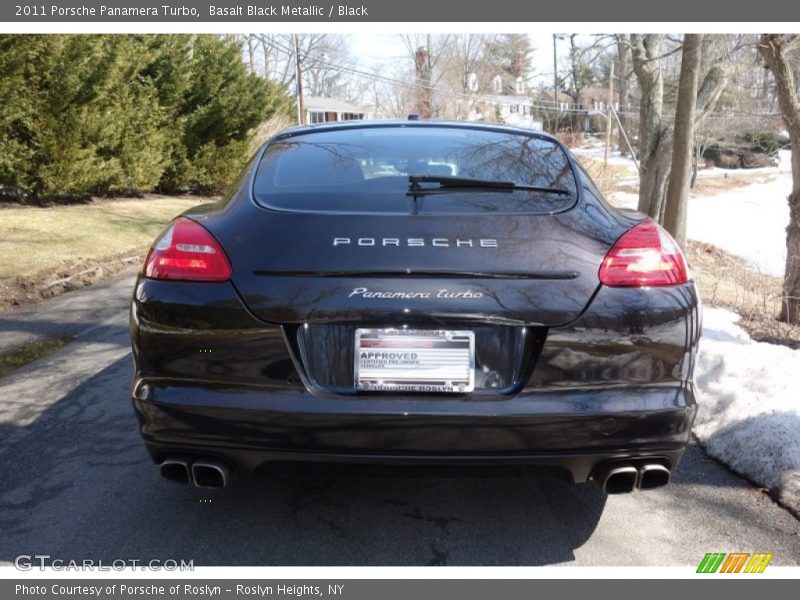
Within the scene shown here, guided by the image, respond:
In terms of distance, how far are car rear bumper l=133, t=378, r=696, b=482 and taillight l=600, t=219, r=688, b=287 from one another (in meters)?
0.39

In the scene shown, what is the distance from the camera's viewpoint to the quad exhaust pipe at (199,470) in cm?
251

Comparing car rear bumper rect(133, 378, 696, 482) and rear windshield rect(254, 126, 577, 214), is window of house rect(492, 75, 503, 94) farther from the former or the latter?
car rear bumper rect(133, 378, 696, 482)

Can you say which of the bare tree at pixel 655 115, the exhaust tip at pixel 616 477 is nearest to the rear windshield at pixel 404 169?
the exhaust tip at pixel 616 477

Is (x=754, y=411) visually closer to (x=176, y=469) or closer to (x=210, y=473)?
(x=210, y=473)

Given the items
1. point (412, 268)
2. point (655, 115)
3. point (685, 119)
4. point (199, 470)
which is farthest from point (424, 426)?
point (655, 115)

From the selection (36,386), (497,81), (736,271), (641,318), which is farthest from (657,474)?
(497,81)

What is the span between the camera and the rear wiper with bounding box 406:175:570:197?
9.02ft

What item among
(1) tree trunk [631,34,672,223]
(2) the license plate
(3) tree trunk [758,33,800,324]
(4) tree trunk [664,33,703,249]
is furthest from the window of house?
(2) the license plate

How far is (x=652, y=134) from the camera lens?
1469 centimetres

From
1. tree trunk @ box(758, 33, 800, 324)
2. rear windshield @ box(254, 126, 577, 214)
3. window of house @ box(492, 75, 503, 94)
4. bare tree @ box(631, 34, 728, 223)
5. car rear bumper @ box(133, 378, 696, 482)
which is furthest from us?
window of house @ box(492, 75, 503, 94)

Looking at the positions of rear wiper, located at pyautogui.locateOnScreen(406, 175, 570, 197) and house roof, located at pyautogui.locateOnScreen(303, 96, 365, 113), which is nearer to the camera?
rear wiper, located at pyautogui.locateOnScreen(406, 175, 570, 197)

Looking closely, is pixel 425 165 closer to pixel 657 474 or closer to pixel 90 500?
pixel 657 474

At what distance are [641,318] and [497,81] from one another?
6495 centimetres

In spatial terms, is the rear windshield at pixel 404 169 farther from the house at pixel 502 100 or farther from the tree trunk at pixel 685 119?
the house at pixel 502 100
